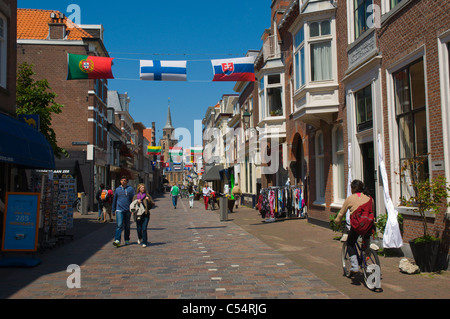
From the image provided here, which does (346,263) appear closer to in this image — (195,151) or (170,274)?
(170,274)

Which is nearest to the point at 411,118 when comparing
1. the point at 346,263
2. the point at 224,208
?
the point at 346,263

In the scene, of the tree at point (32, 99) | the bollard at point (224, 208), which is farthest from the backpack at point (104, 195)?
the bollard at point (224, 208)

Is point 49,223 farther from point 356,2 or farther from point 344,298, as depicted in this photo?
point 356,2

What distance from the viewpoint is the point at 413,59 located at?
9.07 metres

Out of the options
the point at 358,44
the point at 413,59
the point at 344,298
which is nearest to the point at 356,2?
the point at 358,44

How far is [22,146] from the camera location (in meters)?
11.3

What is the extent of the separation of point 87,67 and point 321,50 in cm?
832

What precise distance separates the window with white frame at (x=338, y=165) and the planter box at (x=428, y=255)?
6.75 meters

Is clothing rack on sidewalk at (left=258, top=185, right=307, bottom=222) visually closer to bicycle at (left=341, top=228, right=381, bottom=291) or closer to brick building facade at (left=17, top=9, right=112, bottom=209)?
bicycle at (left=341, top=228, right=381, bottom=291)

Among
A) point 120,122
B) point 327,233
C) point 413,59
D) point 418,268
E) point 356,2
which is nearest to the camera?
point 418,268

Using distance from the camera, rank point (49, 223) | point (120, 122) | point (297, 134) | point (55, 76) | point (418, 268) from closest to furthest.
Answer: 1. point (418, 268)
2. point (49, 223)
3. point (297, 134)
4. point (55, 76)
5. point (120, 122)

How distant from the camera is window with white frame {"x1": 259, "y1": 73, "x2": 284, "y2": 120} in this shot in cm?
2200

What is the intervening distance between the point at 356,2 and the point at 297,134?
755 centimetres

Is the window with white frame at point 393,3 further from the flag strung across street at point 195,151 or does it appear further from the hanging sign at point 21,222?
the flag strung across street at point 195,151
